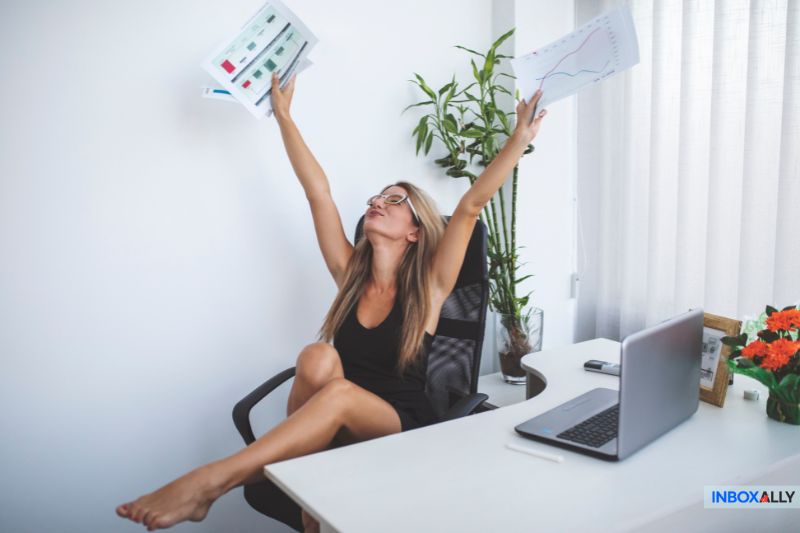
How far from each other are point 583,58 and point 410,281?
0.86 meters

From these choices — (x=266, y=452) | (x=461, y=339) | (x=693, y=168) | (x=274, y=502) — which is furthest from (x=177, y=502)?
(x=693, y=168)

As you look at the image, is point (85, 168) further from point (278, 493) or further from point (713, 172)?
point (713, 172)

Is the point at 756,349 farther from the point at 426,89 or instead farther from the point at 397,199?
the point at 426,89

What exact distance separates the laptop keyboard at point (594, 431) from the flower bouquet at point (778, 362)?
34 centimetres

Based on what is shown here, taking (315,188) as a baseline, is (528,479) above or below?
below

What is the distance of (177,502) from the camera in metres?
1.23

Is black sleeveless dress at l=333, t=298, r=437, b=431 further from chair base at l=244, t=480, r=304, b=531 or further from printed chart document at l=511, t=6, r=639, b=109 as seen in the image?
printed chart document at l=511, t=6, r=639, b=109

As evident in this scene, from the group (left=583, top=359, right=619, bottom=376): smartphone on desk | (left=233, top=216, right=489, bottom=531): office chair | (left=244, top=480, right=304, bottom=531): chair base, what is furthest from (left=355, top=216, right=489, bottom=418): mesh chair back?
(left=244, top=480, right=304, bottom=531): chair base

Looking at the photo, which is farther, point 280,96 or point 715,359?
point 280,96

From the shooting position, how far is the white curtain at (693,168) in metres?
2.10

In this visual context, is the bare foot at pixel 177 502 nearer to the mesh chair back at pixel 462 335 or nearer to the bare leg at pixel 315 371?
the bare leg at pixel 315 371

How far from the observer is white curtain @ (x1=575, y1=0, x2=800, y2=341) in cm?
210

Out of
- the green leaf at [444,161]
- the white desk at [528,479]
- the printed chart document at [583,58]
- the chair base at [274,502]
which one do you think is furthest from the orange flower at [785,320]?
the green leaf at [444,161]

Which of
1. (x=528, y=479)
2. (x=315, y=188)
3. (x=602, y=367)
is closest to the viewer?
(x=528, y=479)
